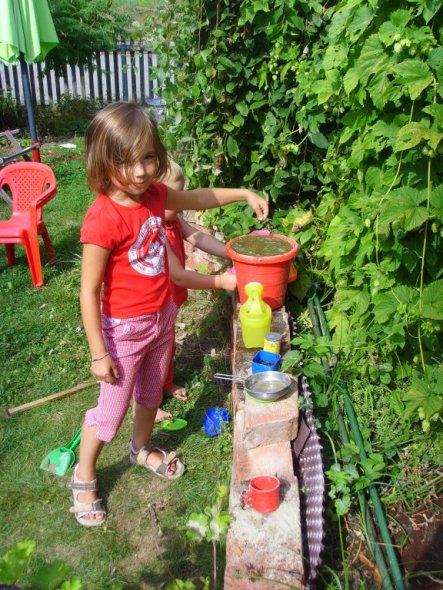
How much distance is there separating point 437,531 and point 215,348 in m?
1.85

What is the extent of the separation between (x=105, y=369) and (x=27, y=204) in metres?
3.36

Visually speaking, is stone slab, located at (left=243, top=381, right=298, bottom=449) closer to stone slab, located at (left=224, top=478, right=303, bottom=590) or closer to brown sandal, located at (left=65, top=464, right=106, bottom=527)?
stone slab, located at (left=224, top=478, right=303, bottom=590)

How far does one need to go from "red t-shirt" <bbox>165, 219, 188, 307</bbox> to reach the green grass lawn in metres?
0.62

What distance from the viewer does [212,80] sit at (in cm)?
367

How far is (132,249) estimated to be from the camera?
2246 millimetres

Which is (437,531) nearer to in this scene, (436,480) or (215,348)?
(436,480)

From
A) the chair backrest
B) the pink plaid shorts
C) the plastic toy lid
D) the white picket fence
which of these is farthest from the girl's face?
the white picket fence

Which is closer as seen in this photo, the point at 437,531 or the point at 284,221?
the point at 437,531

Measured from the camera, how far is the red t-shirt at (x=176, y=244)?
299 centimetres

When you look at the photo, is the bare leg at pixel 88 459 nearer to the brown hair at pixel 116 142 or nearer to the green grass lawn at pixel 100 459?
the green grass lawn at pixel 100 459

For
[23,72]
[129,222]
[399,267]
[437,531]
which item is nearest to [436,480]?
[437,531]

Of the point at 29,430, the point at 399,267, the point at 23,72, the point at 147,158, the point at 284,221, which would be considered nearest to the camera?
the point at 147,158

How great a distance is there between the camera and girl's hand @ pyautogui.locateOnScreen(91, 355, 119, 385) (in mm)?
2230

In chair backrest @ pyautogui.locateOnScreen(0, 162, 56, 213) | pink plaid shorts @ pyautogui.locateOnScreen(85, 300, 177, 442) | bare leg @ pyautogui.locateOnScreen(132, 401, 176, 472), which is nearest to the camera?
pink plaid shorts @ pyautogui.locateOnScreen(85, 300, 177, 442)
